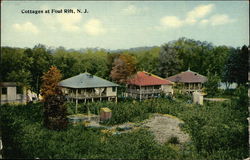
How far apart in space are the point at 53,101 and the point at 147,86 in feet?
20.9

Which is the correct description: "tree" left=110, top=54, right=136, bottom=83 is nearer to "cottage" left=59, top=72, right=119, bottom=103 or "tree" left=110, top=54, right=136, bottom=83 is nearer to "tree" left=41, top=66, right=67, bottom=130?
"cottage" left=59, top=72, right=119, bottom=103

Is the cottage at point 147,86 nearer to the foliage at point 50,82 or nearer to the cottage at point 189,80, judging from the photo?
the cottage at point 189,80

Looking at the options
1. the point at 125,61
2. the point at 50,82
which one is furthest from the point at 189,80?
the point at 50,82

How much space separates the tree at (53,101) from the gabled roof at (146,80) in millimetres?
4874

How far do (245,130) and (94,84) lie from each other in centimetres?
642

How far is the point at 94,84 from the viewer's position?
1274 centimetres

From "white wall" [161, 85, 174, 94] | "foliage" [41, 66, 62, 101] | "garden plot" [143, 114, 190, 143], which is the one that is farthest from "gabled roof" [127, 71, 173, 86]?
"foliage" [41, 66, 62, 101]

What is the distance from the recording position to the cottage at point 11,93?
9125 mm

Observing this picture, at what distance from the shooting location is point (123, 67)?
12.7m

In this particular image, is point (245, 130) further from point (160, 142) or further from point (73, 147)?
point (73, 147)

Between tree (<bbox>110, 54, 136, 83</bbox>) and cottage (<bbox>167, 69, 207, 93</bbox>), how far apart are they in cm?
210

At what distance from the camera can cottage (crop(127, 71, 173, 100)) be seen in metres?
14.3

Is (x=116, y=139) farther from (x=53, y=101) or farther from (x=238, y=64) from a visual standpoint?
(x=238, y=64)

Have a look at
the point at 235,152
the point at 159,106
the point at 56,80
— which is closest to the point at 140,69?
the point at 159,106
